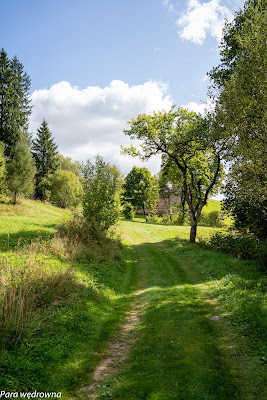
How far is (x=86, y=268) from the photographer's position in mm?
14711

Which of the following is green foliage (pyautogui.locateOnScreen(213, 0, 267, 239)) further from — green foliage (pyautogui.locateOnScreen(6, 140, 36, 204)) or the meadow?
green foliage (pyautogui.locateOnScreen(6, 140, 36, 204))

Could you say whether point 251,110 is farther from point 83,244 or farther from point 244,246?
point 83,244

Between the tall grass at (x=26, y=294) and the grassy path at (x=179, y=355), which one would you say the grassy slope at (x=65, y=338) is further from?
the grassy path at (x=179, y=355)

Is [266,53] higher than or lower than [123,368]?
higher

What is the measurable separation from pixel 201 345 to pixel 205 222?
158 ft

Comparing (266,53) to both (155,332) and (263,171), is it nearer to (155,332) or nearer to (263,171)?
(263,171)

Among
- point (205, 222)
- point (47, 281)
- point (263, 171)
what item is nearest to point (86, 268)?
point (47, 281)

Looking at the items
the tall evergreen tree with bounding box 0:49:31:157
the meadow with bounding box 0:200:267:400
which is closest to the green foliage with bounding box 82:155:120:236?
the meadow with bounding box 0:200:267:400

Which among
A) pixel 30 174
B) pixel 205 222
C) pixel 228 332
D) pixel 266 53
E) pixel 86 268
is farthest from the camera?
pixel 205 222

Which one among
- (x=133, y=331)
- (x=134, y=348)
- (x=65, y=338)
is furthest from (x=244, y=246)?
(x=65, y=338)

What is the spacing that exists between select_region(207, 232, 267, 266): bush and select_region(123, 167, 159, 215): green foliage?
41.5m

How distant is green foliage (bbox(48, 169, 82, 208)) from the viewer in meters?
55.6

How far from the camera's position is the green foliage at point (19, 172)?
1513 inches

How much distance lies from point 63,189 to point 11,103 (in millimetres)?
19887
